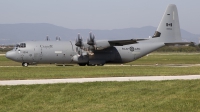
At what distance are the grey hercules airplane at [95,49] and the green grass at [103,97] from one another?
88.3 feet

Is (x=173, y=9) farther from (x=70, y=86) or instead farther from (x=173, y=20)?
(x=70, y=86)

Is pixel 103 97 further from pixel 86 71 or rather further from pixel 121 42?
pixel 121 42

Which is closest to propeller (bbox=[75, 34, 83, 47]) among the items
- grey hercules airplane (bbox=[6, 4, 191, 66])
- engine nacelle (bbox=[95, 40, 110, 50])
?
grey hercules airplane (bbox=[6, 4, 191, 66])

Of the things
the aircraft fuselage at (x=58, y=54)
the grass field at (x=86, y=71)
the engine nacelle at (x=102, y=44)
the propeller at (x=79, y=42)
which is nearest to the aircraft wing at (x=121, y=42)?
the engine nacelle at (x=102, y=44)

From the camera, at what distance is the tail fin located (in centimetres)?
5362

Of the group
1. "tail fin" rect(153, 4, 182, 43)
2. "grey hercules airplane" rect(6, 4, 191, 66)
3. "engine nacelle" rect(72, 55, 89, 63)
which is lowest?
"engine nacelle" rect(72, 55, 89, 63)

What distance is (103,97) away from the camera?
18406 millimetres

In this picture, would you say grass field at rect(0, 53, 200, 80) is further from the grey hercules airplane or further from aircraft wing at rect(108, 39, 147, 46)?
aircraft wing at rect(108, 39, 147, 46)

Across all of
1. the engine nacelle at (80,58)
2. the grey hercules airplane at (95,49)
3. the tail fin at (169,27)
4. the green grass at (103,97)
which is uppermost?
the tail fin at (169,27)

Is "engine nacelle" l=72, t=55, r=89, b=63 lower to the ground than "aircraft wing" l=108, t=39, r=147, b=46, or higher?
lower

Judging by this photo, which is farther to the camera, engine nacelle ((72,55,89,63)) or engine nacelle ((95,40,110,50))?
engine nacelle ((95,40,110,50))

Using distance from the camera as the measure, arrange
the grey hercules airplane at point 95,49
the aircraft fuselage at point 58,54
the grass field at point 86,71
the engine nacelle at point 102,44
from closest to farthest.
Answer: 1. the grass field at point 86,71
2. the aircraft fuselage at point 58,54
3. the grey hercules airplane at point 95,49
4. the engine nacelle at point 102,44

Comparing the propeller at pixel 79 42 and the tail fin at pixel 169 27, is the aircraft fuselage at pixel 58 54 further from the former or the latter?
the tail fin at pixel 169 27

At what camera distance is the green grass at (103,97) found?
1600 cm
